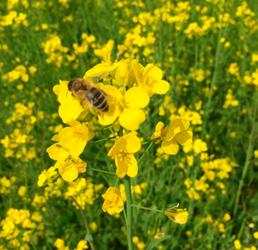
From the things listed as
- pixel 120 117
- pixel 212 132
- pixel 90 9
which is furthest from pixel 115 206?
pixel 90 9

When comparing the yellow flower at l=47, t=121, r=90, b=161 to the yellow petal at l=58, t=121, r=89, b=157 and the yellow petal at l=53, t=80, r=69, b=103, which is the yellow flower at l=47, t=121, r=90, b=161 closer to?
the yellow petal at l=58, t=121, r=89, b=157

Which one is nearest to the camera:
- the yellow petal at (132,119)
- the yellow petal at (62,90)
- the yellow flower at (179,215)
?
the yellow petal at (132,119)

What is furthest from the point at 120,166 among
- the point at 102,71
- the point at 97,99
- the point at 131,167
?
the point at 102,71

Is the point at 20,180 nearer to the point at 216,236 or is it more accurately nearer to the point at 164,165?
the point at 164,165

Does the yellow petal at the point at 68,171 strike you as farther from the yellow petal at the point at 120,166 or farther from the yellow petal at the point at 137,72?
the yellow petal at the point at 137,72

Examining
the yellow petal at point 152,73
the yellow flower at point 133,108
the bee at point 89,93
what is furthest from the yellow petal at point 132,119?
the yellow petal at point 152,73

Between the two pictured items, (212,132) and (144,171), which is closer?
(144,171)
